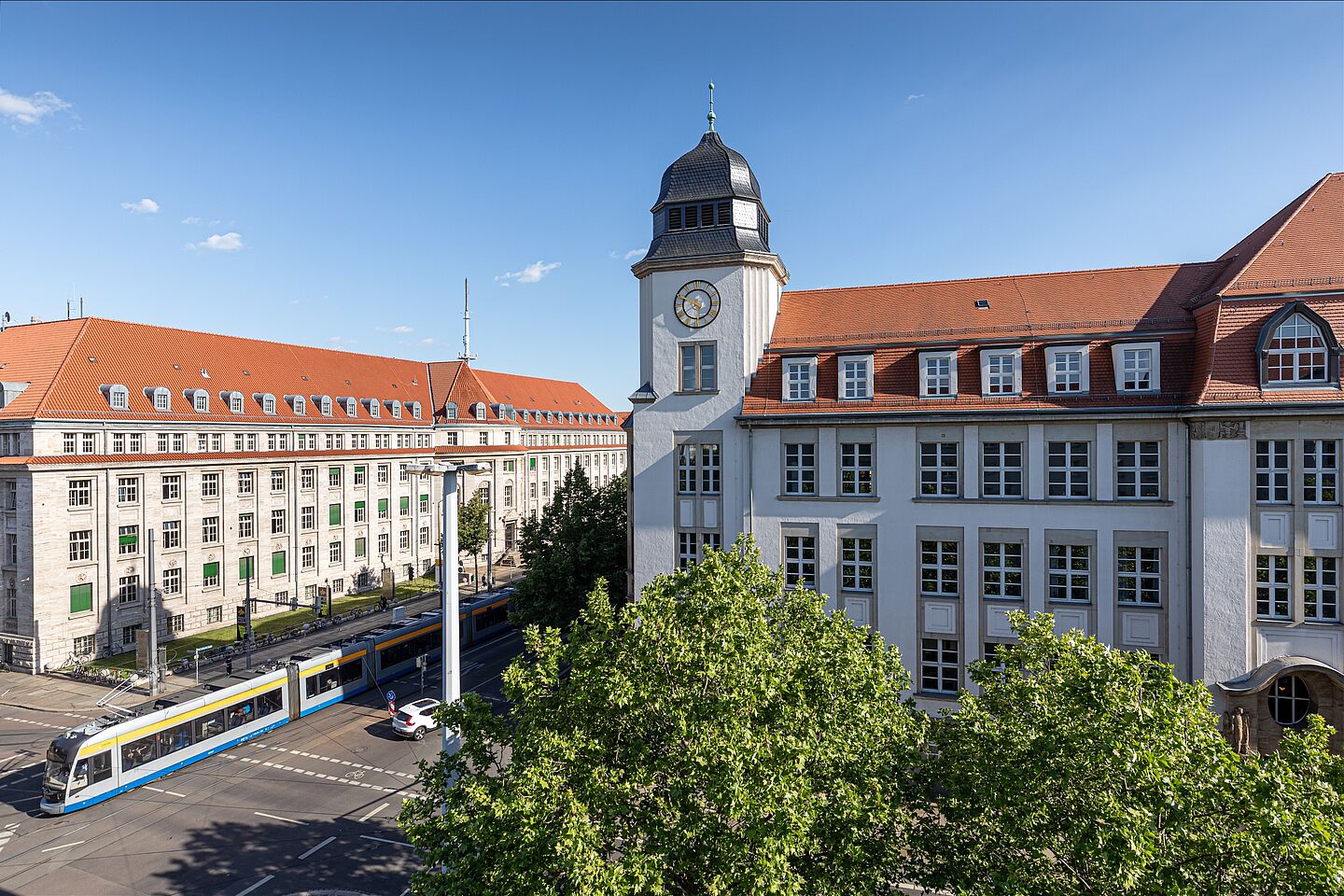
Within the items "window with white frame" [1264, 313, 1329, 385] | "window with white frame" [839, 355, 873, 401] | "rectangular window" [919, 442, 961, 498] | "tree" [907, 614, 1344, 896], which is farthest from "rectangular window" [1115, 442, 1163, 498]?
"tree" [907, 614, 1344, 896]

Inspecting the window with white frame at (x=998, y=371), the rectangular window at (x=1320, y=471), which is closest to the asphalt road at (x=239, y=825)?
the window with white frame at (x=998, y=371)

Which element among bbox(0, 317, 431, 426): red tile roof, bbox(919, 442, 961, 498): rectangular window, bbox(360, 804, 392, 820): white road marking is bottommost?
bbox(360, 804, 392, 820): white road marking

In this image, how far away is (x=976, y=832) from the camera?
12.9 metres

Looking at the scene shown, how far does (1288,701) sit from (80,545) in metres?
60.4

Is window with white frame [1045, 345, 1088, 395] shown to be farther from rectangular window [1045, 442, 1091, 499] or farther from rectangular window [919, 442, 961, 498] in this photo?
rectangular window [919, 442, 961, 498]

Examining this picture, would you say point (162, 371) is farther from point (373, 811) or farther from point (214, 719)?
point (373, 811)

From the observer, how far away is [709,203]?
31.7 metres

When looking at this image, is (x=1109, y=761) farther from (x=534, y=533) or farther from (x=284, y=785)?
(x=534, y=533)

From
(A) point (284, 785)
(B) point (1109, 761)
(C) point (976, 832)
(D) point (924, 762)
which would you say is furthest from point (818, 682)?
(A) point (284, 785)

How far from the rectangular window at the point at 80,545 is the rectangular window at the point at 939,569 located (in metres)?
48.4

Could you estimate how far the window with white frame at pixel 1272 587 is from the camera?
2403 cm

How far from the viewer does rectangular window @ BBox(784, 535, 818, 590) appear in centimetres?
2947

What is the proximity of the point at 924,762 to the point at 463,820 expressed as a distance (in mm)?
8960

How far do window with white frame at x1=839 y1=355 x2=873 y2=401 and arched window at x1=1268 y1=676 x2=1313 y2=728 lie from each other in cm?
1745
